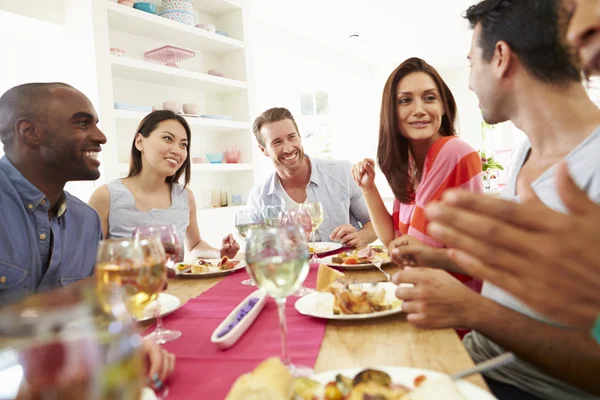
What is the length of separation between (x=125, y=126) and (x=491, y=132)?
7793 mm

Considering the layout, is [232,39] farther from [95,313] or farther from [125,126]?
[95,313]

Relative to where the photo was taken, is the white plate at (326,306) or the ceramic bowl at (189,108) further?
the ceramic bowl at (189,108)

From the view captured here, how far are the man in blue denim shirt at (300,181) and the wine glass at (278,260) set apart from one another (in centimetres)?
180

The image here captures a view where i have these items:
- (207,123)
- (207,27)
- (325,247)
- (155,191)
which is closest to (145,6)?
(207,27)

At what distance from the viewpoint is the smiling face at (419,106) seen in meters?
1.99

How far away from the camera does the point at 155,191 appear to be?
8.52ft

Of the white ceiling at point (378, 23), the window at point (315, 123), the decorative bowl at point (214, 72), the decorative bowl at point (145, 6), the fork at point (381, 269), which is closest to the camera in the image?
the fork at point (381, 269)

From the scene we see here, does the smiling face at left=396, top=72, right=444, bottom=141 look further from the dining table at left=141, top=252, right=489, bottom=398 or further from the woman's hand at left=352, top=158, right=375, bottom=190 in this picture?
the dining table at left=141, top=252, right=489, bottom=398

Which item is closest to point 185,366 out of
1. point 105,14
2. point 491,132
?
point 105,14

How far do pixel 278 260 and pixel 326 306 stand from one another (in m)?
0.33

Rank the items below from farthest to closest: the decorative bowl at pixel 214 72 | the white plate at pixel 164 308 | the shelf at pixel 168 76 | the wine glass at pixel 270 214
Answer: the decorative bowl at pixel 214 72
the shelf at pixel 168 76
the wine glass at pixel 270 214
the white plate at pixel 164 308

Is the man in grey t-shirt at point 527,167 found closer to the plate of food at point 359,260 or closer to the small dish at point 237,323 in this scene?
the small dish at point 237,323

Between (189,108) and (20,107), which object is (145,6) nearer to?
(189,108)

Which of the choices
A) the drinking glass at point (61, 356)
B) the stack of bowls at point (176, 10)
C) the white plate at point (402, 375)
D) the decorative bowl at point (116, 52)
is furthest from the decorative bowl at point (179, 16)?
the drinking glass at point (61, 356)
